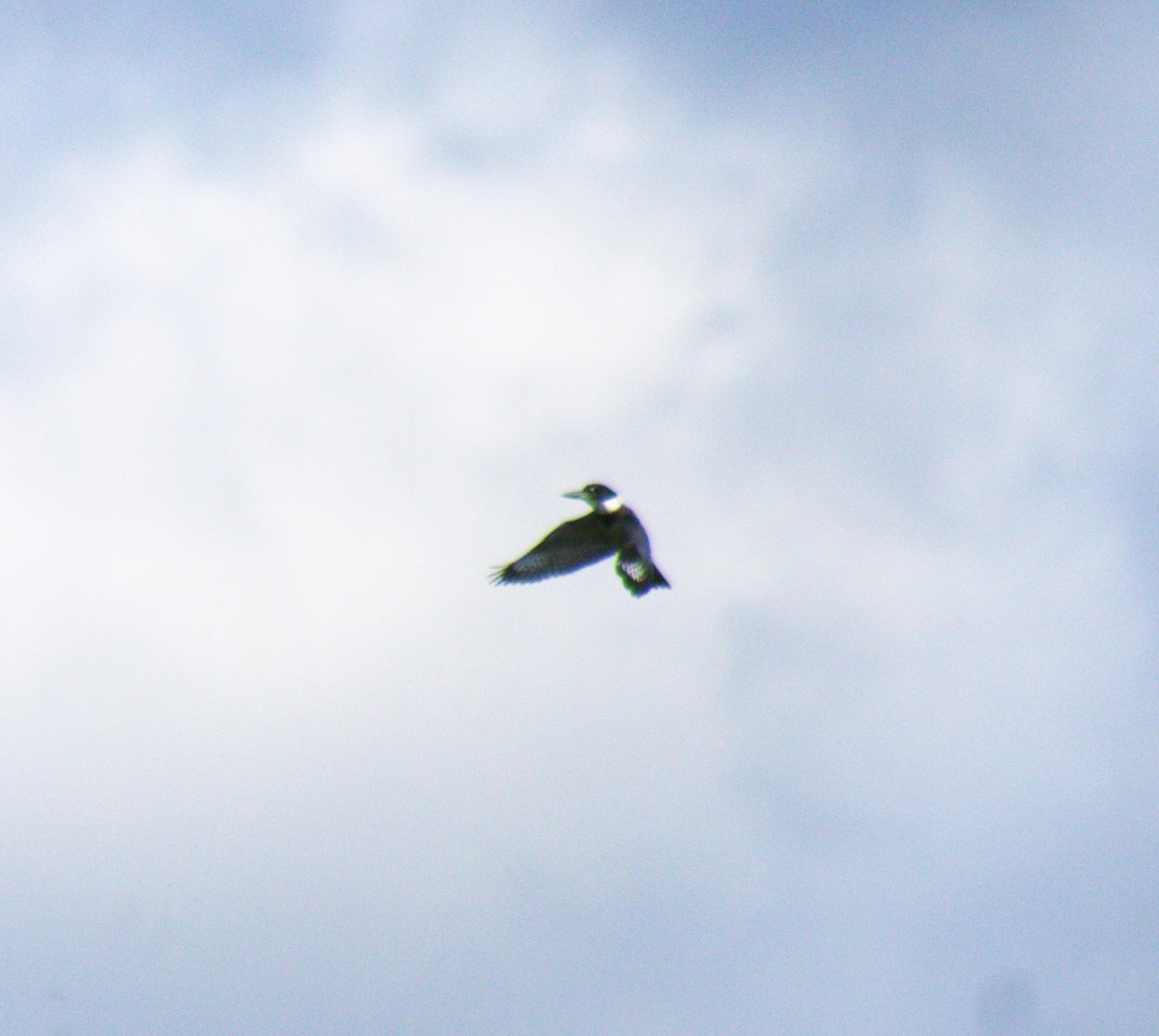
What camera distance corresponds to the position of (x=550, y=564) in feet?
88.2

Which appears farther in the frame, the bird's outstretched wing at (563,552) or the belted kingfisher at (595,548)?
the bird's outstretched wing at (563,552)

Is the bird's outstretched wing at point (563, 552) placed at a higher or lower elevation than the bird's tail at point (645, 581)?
higher

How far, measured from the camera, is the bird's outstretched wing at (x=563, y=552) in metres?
25.9

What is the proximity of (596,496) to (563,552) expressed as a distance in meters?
1.50

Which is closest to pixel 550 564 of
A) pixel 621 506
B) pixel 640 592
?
pixel 621 506

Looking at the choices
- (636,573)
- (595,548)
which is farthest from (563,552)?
(636,573)

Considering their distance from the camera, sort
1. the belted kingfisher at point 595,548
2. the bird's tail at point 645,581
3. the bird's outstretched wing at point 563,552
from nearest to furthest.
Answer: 1. the bird's tail at point 645,581
2. the belted kingfisher at point 595,548
3. the bird's outstretched wing at point 563,552

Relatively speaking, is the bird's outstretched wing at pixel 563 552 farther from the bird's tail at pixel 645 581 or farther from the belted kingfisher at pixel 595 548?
the bird's tail at pixel 645 581

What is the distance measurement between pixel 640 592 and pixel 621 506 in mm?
2458

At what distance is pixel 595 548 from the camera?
2620cm

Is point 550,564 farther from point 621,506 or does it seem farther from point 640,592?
point 640,592

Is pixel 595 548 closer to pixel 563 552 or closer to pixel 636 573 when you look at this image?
pixel 563 552

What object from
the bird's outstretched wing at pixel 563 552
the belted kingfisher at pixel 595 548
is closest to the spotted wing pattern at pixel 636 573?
the belted kingfisher at pixel 595 548

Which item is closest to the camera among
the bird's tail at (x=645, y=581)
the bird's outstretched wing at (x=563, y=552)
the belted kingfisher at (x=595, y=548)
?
the bird's tail at (x=645, y=581)
